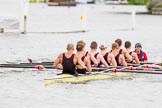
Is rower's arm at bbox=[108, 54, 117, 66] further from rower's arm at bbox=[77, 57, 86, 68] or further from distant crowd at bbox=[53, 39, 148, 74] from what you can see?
rower's arm at bbox=[77, 57, 86, 68]

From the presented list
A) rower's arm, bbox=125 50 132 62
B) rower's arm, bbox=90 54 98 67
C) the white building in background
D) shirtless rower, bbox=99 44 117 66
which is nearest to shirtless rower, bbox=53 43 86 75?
rower's arm, bbox=90 54 98 67

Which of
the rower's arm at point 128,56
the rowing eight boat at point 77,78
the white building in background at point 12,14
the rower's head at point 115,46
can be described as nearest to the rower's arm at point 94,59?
the rowing eight boat at point 77,78

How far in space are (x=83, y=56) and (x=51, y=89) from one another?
7.39ft

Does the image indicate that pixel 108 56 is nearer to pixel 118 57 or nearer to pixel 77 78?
pixel 118 57

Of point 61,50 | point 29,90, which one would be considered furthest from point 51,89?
point 61,50

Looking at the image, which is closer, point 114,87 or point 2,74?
point 114,87

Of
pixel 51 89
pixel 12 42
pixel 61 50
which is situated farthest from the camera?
pixel 12 42

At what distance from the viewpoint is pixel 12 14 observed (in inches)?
2003

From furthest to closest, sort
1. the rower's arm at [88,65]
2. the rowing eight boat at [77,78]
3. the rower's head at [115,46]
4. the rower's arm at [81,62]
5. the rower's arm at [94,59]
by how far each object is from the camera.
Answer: the rower's head at [115,46] < the rower's arm at [94,59] < the rower's arm at [88,65] < the rower's arm at [81,62] < the rowing eight boat at [77,78]

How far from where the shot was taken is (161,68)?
92.7 ft

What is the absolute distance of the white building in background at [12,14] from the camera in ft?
165

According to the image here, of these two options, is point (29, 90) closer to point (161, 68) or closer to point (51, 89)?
point (51, 89)

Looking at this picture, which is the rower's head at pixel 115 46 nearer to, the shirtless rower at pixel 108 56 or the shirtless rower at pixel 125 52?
the shirtless rower at pixel 108 56

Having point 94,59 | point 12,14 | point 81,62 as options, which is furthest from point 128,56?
point 12,14
